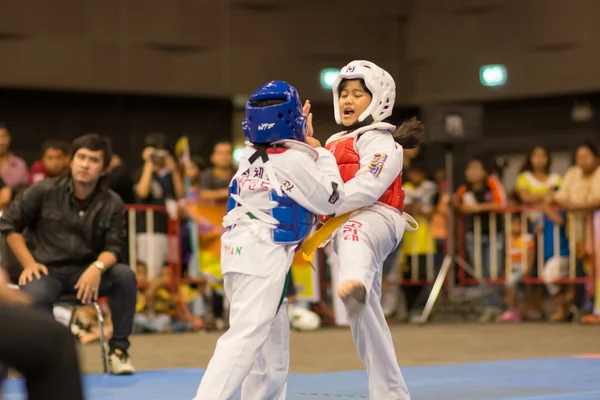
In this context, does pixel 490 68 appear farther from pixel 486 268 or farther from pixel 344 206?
pixel 344 206

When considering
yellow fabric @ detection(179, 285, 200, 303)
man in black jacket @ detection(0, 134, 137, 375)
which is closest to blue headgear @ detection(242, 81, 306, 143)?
man in black jacket @ detection(0, 134, 137, 375)

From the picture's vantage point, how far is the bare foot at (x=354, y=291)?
4.06 meters

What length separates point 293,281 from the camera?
10.1 meters

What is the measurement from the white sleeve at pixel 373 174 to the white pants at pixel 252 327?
0.51 meters

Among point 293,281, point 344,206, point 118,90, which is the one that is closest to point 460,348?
point 293,281

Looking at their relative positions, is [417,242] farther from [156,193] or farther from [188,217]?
[156,193]

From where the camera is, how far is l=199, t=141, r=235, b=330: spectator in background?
400 inches

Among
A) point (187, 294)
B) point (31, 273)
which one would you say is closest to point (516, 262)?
point (187, 294)

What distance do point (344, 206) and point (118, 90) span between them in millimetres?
10944

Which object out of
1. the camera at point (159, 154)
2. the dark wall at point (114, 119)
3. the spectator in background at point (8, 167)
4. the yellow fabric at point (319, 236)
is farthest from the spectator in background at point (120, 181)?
the yellow fabric at point (319, 236)

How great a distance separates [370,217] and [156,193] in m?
5.99

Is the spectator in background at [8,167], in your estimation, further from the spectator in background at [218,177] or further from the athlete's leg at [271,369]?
the athlete's leg at [271,369]

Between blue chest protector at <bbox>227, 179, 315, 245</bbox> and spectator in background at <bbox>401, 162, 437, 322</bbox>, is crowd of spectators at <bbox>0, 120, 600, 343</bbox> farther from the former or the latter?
blue chest protector at <bbox>227, 179, 315, 245</bbox>

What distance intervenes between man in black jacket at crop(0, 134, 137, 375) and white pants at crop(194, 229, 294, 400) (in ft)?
8.03
